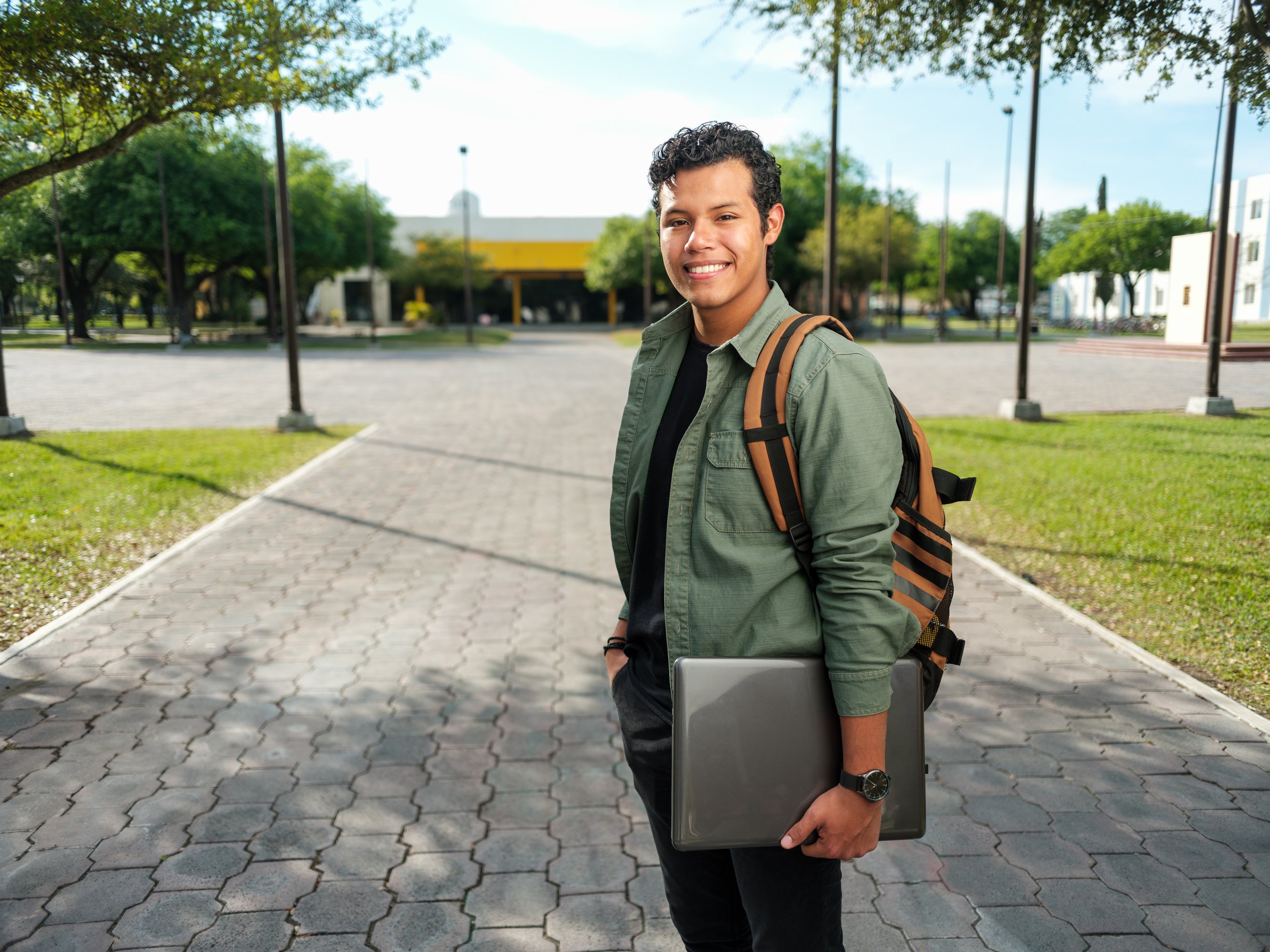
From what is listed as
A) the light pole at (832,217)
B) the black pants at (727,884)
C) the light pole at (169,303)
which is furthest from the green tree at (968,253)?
the black pants at (727,884)

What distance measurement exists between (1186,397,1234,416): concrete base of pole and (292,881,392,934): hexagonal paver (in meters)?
6.25

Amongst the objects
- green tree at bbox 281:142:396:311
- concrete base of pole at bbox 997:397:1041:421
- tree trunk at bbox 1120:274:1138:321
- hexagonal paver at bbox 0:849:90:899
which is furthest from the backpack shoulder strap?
green tree at bbox 281:142:396:311

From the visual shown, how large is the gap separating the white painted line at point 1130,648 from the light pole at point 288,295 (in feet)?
30.7

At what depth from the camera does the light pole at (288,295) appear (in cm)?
1234

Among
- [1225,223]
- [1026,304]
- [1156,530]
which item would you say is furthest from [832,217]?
[1225,223]

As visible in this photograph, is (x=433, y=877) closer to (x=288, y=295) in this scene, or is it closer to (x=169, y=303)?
(x=288, y=295)

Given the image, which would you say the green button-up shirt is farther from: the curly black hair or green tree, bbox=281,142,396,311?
green tree, bbox=281,142,396,311

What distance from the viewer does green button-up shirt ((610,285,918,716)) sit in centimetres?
163

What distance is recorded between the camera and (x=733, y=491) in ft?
5.71

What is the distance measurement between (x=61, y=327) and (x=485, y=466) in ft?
15.8

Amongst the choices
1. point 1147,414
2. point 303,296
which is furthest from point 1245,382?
Result: point 303,296

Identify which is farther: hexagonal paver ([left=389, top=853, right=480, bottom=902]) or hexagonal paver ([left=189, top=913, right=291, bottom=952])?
hexagonal paver ([left=389, top=853, right=480, bottom=902])

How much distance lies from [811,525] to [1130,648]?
4147mm

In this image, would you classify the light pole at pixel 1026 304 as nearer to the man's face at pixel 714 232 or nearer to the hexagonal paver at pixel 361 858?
the hexagonal paver at pixel 361 858
